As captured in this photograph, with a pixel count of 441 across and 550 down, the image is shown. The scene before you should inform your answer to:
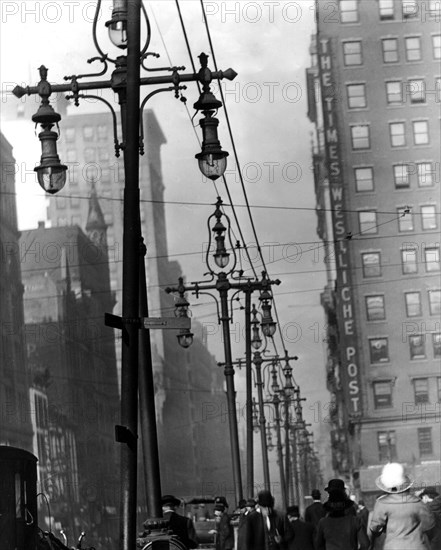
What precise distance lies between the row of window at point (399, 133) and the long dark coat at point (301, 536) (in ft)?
202

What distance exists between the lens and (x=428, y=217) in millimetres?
80375

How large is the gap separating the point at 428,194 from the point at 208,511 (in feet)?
140

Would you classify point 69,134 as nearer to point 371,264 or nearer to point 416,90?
point 371,264

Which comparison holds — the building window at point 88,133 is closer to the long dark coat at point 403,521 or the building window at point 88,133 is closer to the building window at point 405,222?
the building window at point 405,222

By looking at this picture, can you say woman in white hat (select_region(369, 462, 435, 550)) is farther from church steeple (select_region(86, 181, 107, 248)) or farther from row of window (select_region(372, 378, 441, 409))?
church steeple (select_region(86, 181, 107, 248))

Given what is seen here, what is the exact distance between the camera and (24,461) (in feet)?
61.5

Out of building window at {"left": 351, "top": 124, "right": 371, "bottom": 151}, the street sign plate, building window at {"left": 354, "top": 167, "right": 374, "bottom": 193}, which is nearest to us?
the street sign plate

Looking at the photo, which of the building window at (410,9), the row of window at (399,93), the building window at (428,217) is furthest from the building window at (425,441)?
the building window at (410,9)

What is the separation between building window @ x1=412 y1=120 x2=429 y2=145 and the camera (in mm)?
78750

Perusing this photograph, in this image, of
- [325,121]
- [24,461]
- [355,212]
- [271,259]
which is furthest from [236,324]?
[24,461]

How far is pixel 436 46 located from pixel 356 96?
926 cm

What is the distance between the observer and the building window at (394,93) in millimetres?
81438

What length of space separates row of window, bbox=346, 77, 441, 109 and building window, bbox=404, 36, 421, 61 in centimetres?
135

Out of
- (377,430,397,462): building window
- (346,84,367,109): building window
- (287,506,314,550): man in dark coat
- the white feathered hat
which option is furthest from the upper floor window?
the white feathered hat
